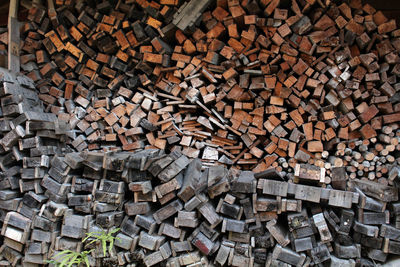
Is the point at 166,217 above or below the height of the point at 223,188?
below

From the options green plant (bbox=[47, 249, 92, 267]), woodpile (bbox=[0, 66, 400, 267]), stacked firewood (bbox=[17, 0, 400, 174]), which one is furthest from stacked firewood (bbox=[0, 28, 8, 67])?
green plant (bbox=[47, 249, 92, 267])

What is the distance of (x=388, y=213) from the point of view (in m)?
2.25

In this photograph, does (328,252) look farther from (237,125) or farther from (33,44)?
(33,44)

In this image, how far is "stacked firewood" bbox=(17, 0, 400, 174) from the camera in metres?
2.55

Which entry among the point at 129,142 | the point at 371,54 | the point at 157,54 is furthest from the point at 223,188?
the point at 371,54

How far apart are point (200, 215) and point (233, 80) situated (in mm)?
1201

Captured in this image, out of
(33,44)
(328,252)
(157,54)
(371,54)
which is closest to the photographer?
(328,252)

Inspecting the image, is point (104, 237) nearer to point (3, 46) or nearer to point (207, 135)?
point (207, 135)

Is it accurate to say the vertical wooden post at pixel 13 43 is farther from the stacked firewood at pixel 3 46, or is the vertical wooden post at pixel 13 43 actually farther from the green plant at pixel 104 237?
the green plant at pixel 104 237

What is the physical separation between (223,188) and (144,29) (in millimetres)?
1741

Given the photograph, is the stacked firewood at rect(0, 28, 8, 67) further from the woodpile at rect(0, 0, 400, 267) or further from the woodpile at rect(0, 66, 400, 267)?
the woodpile at rect(0, 66, 400, 267)

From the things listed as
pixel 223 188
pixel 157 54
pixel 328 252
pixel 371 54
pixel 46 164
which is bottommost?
pixel 46 164

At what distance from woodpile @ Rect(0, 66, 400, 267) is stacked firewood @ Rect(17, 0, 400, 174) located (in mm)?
342

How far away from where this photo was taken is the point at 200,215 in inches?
92.0
